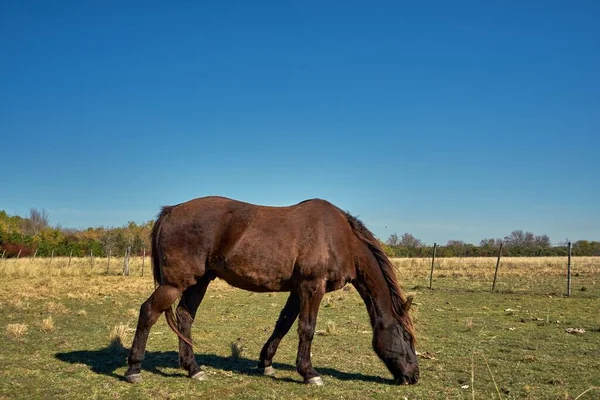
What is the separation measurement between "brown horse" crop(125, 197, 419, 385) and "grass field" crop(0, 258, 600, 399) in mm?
513

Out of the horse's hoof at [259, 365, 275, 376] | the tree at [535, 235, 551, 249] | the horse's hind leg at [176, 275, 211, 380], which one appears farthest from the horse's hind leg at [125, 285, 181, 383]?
the tree at [535, 235, 551, 249]

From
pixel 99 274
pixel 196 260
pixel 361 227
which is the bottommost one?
pixel 99 274

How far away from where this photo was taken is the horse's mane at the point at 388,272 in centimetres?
688

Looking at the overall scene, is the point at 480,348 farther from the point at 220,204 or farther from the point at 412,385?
the point at 220,204

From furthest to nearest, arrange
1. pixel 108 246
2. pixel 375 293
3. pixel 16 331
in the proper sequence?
pixel 108 246 → pixel 16 331 → pixel 375 293

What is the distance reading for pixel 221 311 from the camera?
50.0 ft

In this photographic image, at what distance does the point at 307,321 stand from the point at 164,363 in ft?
9.21

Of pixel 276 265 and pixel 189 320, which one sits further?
pixel 189 320

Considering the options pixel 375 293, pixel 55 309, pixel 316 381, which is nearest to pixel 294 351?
pixel 316 381

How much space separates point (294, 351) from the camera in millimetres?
9117

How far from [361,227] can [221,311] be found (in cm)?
928

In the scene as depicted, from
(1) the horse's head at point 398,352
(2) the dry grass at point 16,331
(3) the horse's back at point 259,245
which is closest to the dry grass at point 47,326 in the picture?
(2) the dry grass at point 16,331

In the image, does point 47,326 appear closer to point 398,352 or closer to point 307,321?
point 307,321

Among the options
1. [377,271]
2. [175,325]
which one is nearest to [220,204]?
[175,325]
